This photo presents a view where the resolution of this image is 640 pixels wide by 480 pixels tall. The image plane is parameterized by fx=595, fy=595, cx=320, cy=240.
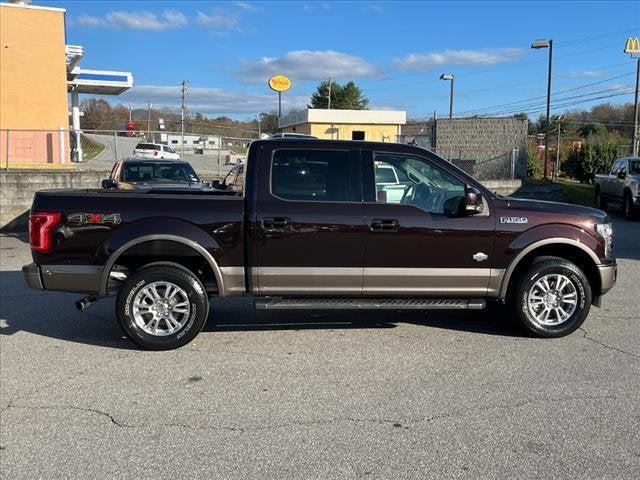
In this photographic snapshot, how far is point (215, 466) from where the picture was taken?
346 cm

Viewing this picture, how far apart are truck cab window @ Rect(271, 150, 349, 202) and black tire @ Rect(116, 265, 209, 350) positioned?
1167mm

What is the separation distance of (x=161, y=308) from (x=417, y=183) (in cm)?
273

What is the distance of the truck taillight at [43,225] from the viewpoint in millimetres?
5355

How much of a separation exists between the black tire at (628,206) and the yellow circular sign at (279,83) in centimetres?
2393

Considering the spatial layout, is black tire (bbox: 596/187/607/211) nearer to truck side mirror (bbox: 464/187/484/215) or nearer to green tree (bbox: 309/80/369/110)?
truck side mirror (bbox: 464/187/484/215)

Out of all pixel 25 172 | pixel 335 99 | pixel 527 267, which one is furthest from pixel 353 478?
pixel 335 99

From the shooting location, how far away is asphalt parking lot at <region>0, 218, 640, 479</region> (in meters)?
3.51

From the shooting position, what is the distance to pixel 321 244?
553 cm

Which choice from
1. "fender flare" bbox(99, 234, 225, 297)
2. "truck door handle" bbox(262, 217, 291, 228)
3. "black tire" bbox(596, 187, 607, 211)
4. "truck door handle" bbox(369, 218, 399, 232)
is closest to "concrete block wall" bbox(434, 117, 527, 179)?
"black tire" bbox(596, 187, 607, 211)

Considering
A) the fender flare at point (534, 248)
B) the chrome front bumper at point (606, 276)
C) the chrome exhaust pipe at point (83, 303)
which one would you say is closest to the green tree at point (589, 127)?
the chrome front bumper at point (606, 276)

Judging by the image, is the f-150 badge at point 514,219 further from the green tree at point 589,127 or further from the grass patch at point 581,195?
the green tree at point 589,127

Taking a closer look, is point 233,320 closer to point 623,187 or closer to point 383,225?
point 383,225

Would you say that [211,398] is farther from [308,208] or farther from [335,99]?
[335,99]

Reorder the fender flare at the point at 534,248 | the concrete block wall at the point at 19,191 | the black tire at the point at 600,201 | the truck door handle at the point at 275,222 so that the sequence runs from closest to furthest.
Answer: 1. the truck door handle at the point at 275,222
2. the fender flare at the point at 534,248
3. the concrete block wall at the point at 19,191
4. the black tire at the point at 600,201
